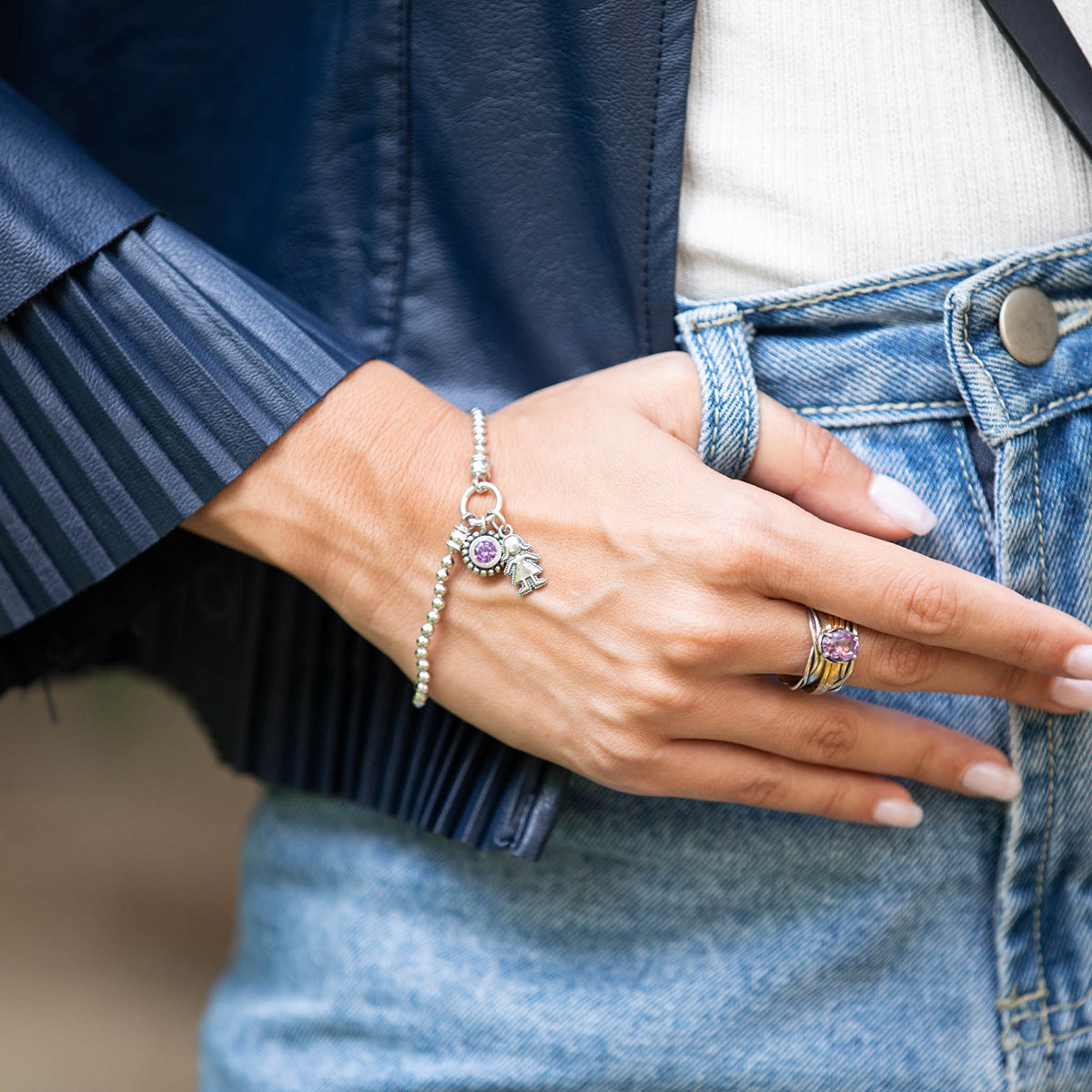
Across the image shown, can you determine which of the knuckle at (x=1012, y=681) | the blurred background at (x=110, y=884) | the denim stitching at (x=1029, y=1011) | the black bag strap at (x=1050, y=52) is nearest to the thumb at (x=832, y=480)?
the knuckle at (x=1012, y=681)

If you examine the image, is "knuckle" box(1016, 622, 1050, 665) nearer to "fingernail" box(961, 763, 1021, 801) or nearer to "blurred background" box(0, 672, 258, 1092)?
"fingernail" box(961, 763, 1021, 801)

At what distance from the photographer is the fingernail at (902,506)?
0.61 m

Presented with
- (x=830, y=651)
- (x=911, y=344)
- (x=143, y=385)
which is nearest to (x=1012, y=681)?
(x=830, y=651)

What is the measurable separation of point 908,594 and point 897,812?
0.19 metres

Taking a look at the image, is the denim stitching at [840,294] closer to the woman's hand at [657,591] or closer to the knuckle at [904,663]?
the woman's hand at [657,591]

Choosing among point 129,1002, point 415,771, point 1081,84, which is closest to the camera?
point 1081,84

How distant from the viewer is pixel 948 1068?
688mm

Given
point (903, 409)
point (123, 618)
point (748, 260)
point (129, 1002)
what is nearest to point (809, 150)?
point (748, 260)

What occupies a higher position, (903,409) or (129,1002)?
(903,409)

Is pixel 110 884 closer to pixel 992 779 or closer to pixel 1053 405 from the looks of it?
pixel 992 779

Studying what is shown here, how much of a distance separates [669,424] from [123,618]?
0.52 meters

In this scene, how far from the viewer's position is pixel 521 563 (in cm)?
59

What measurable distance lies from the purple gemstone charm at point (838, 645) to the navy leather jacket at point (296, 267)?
0.76 feet

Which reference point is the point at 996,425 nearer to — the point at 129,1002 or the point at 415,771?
the point at 415,771
